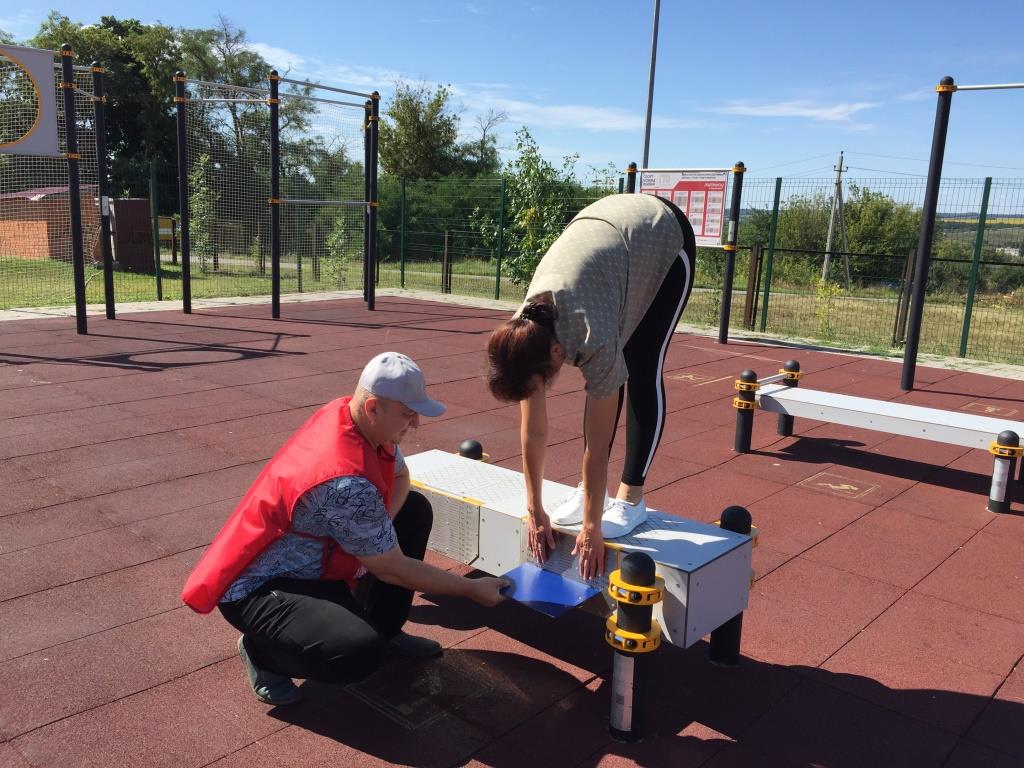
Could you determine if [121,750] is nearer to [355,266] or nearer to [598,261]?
[598,261]

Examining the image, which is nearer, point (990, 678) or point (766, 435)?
point (990, 678)

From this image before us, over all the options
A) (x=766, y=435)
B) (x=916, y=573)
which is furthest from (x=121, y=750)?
(x=766, y=435)

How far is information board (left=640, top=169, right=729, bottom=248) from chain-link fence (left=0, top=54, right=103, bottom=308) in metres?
7.26

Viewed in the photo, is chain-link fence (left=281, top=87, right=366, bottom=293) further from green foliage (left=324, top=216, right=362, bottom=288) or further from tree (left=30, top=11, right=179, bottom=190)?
tree (left=30, top=11, right=179, bottom=190)

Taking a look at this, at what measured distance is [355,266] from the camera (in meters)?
17.5

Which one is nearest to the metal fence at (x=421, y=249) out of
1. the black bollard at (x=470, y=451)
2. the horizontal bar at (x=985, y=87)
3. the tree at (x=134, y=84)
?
the horizontal bar at (x=985, y=87)

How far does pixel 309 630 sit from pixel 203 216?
52.7 feet

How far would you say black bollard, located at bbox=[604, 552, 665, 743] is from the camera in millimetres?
2387

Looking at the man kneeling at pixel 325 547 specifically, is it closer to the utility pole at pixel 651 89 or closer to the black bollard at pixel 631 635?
the black bollard at pixel 631 635

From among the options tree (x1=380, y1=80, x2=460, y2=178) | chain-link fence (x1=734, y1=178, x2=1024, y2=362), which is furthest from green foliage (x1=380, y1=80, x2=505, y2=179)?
chain-link fence (x1=734, y1=178, x2=1024, y2=362)

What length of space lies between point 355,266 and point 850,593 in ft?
49.6

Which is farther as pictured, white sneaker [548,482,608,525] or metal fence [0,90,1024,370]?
metal fence [0,90,1024,370]

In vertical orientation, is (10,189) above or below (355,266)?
above

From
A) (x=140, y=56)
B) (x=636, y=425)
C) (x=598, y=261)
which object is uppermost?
(x=140, y=56)
